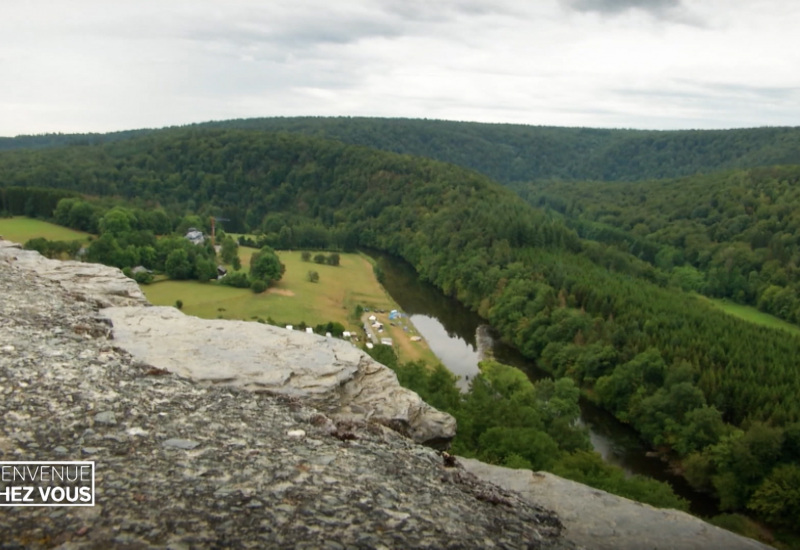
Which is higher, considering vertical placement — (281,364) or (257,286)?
(281,364)

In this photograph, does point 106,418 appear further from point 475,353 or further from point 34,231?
point 34,231

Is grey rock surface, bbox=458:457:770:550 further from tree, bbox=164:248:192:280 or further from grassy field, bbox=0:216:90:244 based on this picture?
grassy field, bbox=0:216:90:244

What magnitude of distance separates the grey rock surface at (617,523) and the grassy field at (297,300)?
3690 centimetres

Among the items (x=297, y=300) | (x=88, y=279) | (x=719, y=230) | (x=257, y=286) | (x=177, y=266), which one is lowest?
(x=297, y=300)

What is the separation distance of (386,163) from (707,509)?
347 ft

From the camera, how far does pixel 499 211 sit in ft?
291

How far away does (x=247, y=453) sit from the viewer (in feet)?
29.8

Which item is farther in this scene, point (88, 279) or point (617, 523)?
point (88, 279)

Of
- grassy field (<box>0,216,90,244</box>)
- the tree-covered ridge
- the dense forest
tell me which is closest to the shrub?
the dense forest

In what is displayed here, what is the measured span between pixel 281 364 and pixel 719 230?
10051cm

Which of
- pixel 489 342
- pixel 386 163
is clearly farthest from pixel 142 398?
pixel 386 163

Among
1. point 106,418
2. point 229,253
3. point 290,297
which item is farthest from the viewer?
point 229,253

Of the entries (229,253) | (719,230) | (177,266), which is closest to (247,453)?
(177,266)

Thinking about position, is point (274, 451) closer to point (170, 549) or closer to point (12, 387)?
point (170, 549)
